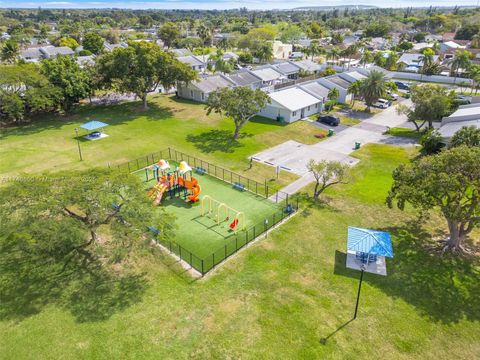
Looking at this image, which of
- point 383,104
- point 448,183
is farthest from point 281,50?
point 448,183

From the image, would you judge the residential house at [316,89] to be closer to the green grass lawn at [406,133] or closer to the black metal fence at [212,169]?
the green grass lawn at [406,133]

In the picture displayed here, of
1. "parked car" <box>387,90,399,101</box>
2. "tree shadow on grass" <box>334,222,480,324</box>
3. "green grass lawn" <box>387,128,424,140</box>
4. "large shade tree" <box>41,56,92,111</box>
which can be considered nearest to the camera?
"tree shadow on grass" <box>334,222,480,324</box>

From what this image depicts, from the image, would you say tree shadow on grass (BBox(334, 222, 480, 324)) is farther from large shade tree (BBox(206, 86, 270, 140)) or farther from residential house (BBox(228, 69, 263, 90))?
residential house (BBox(228, 69, 263, 90))

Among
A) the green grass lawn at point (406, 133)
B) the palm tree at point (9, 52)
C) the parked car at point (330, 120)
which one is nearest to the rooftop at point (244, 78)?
the parked car at point (330, 120)

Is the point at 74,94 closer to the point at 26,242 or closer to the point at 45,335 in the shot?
the point at 26,242

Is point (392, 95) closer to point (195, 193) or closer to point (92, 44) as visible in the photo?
point (195, 193)

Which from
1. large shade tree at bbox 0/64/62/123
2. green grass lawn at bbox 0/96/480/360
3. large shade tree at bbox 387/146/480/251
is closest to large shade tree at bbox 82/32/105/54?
large shade tree at bbox 0/64/62/123
